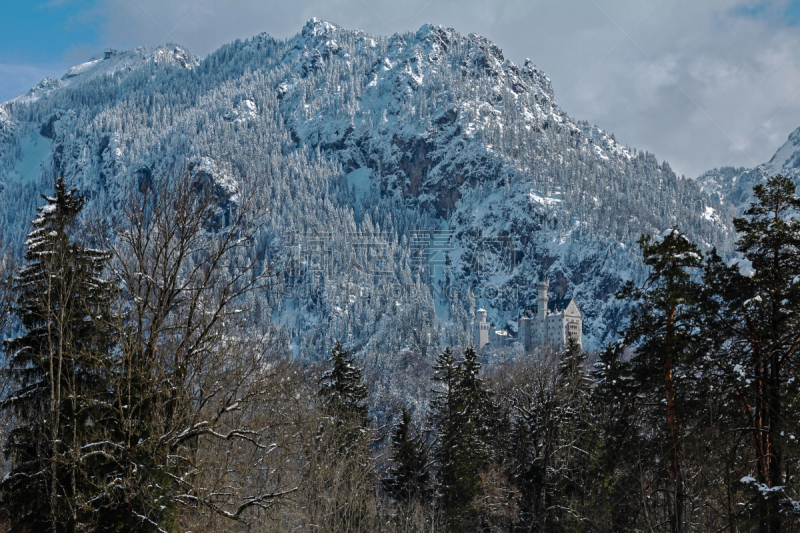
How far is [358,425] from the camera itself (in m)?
30.9

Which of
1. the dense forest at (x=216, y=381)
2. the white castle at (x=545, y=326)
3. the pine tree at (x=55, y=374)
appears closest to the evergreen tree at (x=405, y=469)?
the dense forest at (x=216, y=381)

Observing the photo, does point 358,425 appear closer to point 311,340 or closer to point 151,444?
point 151,444

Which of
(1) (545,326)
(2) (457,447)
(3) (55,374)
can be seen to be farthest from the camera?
(1) (545,326)

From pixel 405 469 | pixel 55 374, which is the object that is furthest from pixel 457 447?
pixel 55 374

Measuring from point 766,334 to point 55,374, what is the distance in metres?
18.0

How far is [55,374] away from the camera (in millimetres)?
15875

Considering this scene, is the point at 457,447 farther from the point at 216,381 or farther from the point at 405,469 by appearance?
the point at 216,381

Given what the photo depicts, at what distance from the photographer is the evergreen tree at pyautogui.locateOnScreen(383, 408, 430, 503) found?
33500mm

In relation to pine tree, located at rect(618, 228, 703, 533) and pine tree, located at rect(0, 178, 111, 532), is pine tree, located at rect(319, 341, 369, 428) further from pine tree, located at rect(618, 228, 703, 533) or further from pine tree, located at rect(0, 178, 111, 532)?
pine tree, located at rect(618, 228, 703, 533)

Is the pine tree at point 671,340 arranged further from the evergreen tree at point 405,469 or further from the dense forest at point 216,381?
the evergreen tree at point 405,469

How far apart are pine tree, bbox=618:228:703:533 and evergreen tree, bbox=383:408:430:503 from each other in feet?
52.7

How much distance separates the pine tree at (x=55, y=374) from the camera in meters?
13.4

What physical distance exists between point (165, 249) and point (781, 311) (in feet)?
49.4


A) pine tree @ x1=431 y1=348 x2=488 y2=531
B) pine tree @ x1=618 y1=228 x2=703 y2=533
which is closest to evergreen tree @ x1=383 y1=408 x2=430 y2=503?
pine tree @ x1=431 y1=348 x2=488 y2=531
